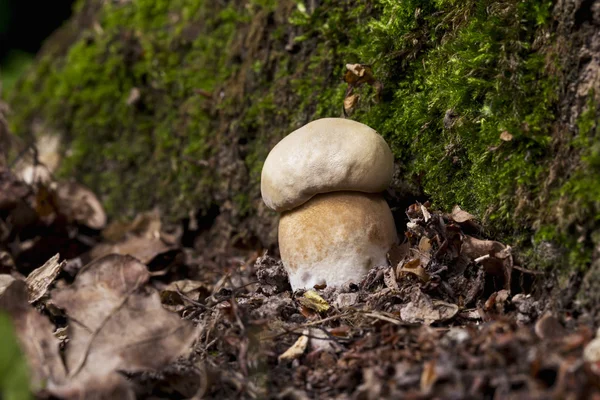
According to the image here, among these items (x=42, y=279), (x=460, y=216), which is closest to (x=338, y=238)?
(x=460, y=216)

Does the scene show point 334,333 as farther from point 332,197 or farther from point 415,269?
point 332,197

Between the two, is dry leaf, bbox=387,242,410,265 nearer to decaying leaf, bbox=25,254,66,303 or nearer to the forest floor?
the forest floor

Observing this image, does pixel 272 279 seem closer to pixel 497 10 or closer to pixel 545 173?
pixel 545 173

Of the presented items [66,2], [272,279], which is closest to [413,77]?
[272,279]

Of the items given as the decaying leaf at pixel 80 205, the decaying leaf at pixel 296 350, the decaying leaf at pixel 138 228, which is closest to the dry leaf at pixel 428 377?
the decaying leaf at pixel 296 350

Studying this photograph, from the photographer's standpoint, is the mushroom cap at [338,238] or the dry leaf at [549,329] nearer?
the dry leaf at [549,329]

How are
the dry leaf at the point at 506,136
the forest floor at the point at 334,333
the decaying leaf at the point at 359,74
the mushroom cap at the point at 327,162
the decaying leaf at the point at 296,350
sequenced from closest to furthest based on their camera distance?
1. the forest floor at the point at 334,333
2. the decaying leaf at the point at 296,350
3. the dry leaf at the point at 506,136
4. the mushroom cap at the point at 327,162
5. the decaying leaf at the point at 359,74

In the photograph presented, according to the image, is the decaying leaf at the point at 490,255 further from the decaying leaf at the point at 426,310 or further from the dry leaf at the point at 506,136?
the dry leaf at the point at 506,136
